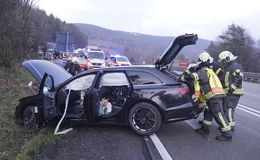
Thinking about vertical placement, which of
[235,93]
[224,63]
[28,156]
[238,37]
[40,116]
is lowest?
[28,156]

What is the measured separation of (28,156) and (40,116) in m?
0.93

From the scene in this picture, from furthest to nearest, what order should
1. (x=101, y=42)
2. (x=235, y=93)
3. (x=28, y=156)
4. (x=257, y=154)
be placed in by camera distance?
1. (x=101, y=42)
2. (x=235, y=93)
3. (x=257, y=154)
4. (x=28, y=156)

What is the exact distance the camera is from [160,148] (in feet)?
13.7

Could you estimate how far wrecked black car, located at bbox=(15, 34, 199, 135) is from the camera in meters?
4.64

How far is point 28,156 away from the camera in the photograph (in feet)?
12.2

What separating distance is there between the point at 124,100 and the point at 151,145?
122 cm

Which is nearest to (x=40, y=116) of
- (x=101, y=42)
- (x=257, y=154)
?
(x=257, y=154)

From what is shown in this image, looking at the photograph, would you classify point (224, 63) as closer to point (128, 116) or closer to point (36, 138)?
point (128, 116)

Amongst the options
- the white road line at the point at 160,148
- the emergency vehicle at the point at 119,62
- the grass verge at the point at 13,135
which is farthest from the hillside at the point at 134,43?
the white road line at the point at 160,148

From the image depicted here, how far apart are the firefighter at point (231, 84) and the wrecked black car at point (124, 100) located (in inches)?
40.4

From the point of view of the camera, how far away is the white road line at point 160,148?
3842mm

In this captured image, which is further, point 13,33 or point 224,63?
point 13,33

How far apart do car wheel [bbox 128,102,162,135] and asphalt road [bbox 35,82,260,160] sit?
0.20 meters

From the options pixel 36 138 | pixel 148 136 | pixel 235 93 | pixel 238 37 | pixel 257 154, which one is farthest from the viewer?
pixel 238 37
